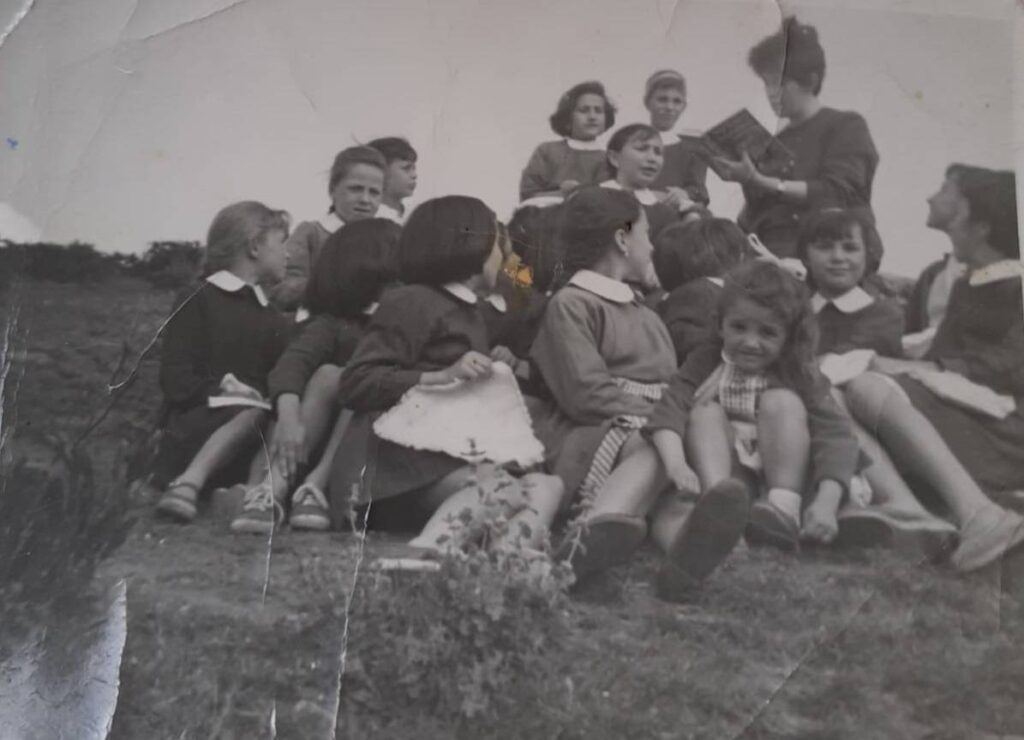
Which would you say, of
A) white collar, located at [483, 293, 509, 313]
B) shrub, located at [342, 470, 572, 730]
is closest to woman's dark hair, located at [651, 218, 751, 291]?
white collar, located at [483, 293, 509, 313]

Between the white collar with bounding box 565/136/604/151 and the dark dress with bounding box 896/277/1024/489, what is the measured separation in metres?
0.85

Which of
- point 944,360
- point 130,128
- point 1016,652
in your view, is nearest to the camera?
point 1016,652

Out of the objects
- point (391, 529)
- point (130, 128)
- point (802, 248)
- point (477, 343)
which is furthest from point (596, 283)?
point (130, 128)

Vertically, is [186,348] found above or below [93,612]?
above

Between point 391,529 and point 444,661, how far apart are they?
30 centimetres

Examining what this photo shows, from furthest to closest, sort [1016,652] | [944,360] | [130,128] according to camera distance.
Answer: [130,128] < [944,360] < [1016,652]

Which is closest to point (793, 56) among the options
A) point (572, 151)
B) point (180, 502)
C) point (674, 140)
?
point (674, 140)

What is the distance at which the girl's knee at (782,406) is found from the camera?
255 centimetres

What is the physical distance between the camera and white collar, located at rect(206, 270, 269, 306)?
105 inches

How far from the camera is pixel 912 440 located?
100 inches

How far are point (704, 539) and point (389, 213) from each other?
1019mm

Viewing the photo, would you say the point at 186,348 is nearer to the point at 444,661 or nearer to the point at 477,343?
the point at 477,343

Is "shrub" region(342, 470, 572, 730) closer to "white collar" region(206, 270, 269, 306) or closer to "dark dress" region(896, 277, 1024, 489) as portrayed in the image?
"white collar" region(206, 270, 269, 306)

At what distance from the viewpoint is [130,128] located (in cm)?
277
